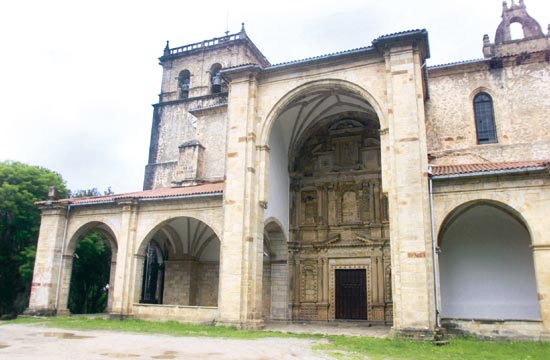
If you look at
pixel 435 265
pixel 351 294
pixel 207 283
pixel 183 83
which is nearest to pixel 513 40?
pixel 435 265

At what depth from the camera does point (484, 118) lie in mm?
18922

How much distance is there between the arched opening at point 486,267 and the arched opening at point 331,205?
265 cm

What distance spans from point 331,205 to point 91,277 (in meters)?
15.6

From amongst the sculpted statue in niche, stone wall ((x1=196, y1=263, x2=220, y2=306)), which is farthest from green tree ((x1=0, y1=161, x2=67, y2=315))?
the sculpted statue in niche

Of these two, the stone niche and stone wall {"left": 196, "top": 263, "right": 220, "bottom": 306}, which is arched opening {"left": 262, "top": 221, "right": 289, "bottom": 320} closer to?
stone wall {"left": 196, "top": 263, "right": 220, "bottom": 306}

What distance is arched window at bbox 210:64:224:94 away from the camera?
99.9 ft

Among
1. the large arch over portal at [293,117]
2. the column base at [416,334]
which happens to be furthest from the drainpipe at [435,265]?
the large arch over portal at [293,117]

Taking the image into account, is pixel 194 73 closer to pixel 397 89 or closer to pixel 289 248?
pixel 289 248

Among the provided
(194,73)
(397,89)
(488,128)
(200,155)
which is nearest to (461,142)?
(488,128)

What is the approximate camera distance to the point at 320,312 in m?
18.6

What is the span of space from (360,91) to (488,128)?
6642 millimetres

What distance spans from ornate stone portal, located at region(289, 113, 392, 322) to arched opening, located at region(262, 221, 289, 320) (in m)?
0.37

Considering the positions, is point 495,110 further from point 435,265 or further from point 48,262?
point 48,262

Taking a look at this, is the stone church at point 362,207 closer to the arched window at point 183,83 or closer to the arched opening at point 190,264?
the arched opening at point 190,264
